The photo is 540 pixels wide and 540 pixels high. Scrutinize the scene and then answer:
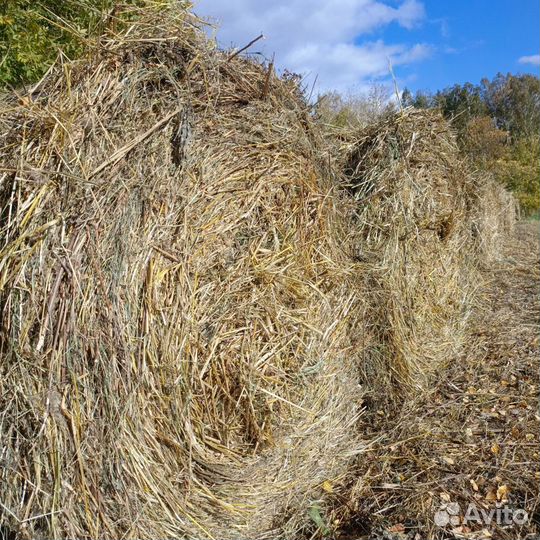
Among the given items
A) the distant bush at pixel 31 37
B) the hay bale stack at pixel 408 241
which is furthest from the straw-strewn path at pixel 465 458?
the distant bush at pixel 31 37

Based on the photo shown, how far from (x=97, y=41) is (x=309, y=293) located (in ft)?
5.80

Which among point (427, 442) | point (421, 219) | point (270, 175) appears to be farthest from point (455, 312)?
point (270, 175)

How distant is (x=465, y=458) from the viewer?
3.20 meters

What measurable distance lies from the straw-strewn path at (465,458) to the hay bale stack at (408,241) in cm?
30

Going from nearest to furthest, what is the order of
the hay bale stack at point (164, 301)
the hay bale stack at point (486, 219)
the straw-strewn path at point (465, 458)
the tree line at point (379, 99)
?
the hay bale stack at point (164, 301) → the straw-strewn path at point (465, 458) → the tree line at point (379, 99) → the hay bale stack at point (486, 219)

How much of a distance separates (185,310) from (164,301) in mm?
114

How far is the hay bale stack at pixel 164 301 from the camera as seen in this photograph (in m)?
2.08

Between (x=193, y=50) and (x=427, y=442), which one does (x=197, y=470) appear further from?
(x=193, y=50)

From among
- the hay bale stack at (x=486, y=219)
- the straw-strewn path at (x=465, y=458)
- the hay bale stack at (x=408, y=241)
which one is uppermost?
the hay bale stack at (x=486, y=219)

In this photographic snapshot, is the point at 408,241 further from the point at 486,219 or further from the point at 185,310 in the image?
the point at 486,219

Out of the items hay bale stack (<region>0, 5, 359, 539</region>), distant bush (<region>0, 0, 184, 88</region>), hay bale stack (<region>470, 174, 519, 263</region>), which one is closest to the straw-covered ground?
hay bale stack (<region>0, 5, 359, 539</region>)

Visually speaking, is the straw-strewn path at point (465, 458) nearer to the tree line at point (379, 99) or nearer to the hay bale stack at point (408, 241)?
the hay bale stack at point (408, 241)

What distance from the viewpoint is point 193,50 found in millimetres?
2713

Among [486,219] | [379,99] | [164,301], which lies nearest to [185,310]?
[164,301]
